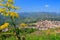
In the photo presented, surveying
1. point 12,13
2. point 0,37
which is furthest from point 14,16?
point 0,37

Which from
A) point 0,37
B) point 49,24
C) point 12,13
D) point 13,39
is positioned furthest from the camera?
point 49,24

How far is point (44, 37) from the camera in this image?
9867mm

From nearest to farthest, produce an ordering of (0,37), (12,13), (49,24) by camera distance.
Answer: (12,13) → (0,37) → (49,24)

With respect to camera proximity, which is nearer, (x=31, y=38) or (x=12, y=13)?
(x=12, y=13)

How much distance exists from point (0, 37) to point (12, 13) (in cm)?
215

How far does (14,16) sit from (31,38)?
2674mm

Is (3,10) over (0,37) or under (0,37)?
over

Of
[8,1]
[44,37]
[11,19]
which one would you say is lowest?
[44,37]

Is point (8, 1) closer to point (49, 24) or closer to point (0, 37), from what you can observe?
point (0, 37)

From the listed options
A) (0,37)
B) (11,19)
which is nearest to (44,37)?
(0,37)

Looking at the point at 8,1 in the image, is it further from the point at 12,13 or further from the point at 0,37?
the point at 0,37

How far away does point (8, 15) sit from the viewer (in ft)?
23.8

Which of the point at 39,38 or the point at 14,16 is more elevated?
the point at 14,16

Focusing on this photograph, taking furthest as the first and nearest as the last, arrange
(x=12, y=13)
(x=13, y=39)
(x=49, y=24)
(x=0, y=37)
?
(x=49, y=24) < (x=13, y=39) < (x=0, y=37) < (x=12, y=13)
